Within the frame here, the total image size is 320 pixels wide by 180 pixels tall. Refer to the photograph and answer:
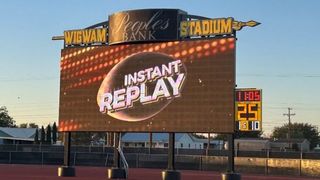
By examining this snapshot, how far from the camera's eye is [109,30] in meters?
22.3

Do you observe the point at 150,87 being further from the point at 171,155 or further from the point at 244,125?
the point at 244,125

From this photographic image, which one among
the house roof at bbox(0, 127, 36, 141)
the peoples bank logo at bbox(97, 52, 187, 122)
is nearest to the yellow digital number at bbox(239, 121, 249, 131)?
the peoples bank logo at bbox(97, 52, 187, 122)

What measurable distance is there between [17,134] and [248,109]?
7245 cm

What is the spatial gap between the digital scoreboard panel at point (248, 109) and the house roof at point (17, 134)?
220ft

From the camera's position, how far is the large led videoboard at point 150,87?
19516mm

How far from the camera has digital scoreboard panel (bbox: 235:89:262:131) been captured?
18.8m

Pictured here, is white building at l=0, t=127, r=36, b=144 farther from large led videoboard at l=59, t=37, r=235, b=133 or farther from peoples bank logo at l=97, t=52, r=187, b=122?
peoples bank logo at l=97, t=52, r=187, b=122

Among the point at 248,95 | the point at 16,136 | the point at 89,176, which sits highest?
the point at 248,95

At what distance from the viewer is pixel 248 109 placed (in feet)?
62.5

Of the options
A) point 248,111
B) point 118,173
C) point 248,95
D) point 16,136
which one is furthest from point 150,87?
point 16,136

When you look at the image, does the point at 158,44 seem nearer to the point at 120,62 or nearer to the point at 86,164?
the point at 120,62

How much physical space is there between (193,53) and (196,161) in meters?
19.3

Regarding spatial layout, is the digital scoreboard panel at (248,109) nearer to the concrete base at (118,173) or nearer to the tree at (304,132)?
the concrete base at (118,173)

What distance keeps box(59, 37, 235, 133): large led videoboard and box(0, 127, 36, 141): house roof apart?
62.0m
